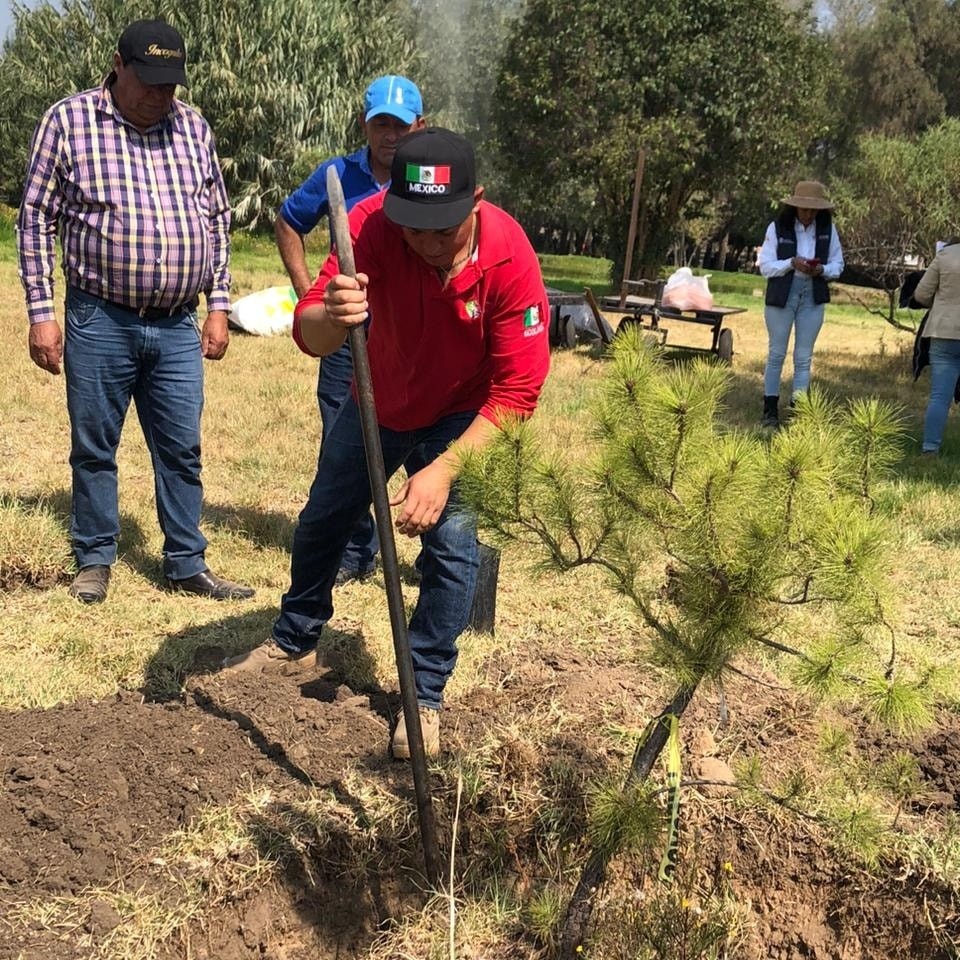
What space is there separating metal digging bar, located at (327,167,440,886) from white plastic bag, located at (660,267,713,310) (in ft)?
30.5

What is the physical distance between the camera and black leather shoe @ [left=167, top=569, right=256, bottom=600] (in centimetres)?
399

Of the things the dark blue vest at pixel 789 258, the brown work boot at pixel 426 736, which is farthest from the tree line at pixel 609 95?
the brown work boot at pixel 426 736

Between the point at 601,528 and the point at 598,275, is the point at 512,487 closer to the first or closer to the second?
the point at 601,528

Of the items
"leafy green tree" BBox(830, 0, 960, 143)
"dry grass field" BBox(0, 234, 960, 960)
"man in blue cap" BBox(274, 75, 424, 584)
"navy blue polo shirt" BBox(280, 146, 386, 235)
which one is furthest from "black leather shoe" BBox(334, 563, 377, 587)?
"leafy green tree" BBox(830, 0, 960, 143)

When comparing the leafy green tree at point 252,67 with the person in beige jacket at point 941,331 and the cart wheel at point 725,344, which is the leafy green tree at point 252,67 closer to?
the cart wheel at point 725,344

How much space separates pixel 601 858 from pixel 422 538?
999 mm

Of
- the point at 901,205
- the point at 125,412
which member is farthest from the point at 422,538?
the point at 901,205

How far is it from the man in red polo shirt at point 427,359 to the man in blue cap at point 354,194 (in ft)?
2.56

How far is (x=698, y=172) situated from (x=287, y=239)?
54.7ft

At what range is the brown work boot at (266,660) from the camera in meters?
3.16

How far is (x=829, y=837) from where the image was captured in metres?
2.62

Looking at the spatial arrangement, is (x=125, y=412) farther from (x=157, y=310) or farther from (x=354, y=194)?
(x=354, y=194)

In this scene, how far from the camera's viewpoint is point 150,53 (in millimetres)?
3361

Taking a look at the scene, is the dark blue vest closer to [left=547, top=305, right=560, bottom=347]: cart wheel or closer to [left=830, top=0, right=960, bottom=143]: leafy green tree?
[left=547, top=305, right=560, bottom=347]: cart wheel
